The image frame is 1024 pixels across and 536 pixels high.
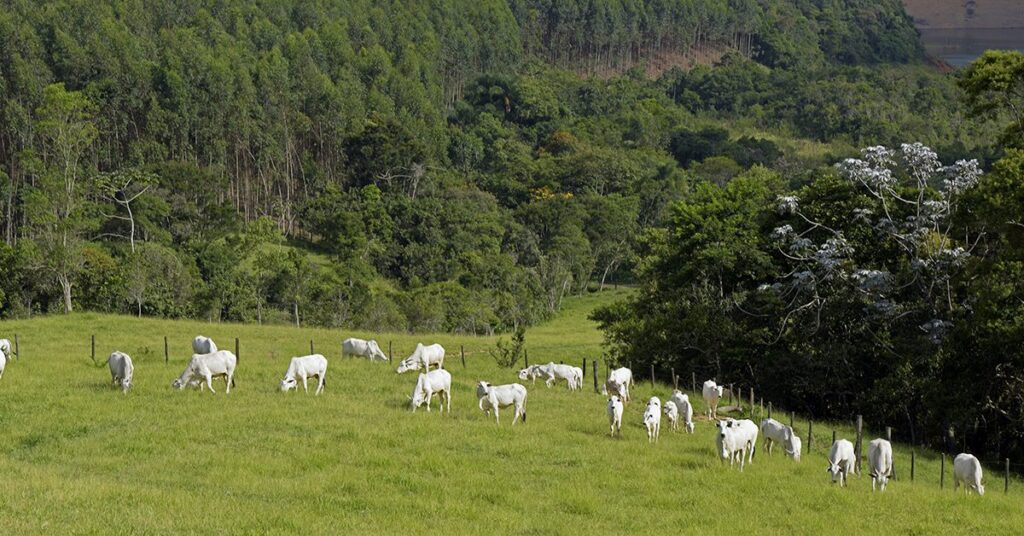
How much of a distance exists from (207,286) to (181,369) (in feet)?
118

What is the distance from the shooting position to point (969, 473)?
81.7ft

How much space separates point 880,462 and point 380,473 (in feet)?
35.5

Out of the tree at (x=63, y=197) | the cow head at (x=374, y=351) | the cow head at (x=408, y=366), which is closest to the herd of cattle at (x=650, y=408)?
the cow head at (x=408, y=366)

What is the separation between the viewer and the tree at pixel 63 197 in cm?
5797

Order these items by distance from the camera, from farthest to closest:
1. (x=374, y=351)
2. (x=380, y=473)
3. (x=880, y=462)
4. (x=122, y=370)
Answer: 1. (x=374, y=351)
2. (x=122, y=370)
3. (x=880, y=462)
4. (x=380, y=473)

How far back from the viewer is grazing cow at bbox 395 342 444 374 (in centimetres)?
3416

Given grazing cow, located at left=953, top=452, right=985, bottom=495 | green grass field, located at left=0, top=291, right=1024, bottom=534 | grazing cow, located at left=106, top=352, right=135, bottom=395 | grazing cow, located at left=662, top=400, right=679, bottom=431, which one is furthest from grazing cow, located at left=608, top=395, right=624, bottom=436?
grazing cow, located at left=106, top=352, right=135, bottom=395

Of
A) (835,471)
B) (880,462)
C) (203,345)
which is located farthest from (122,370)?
(880,462)

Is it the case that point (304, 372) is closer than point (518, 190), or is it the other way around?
point (304, 372)

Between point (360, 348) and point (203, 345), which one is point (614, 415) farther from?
point (203, 345)

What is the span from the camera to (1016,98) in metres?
34.8

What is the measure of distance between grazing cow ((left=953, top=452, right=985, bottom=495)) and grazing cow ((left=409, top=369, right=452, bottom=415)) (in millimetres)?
12026

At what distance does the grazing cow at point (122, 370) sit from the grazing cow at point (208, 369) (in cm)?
114

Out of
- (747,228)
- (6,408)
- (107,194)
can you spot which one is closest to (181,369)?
(6,408)
